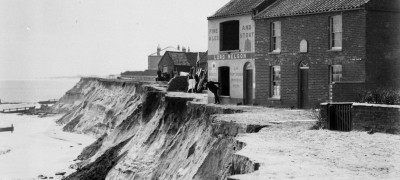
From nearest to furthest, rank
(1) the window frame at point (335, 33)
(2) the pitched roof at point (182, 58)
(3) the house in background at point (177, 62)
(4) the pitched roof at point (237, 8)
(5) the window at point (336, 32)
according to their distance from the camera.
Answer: (1) the window frame at point (335, 33) < (5) the window at point (336, 32) < (4) the pitched roof at point (237, 8) < (3) the house in background at point (177, 62) < (2) the pitched roof at point (182, 58)

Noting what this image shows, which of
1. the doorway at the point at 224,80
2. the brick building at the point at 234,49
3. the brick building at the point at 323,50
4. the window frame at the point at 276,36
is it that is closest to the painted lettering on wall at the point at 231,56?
the brick building at the point at 234,49

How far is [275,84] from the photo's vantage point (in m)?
34.9

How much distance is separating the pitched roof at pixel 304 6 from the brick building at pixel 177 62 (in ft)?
163

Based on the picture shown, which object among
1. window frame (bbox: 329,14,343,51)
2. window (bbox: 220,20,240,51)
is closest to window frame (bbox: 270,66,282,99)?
window (bbox: 220,20,240,51)

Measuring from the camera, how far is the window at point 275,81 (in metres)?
34.5

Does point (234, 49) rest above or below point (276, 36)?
below

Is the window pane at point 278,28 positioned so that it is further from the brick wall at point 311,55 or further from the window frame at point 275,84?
the window frame at point 275,84

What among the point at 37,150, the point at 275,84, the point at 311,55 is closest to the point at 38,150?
the point at 37,150

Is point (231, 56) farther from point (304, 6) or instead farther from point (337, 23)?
point (337, 23)

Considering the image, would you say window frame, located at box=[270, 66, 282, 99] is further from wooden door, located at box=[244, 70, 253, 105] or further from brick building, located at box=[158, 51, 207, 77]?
brick building, located at box=[158, 51, 207, 77]

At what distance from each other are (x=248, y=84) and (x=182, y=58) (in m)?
50.3

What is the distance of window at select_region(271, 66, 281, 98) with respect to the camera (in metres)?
34.5

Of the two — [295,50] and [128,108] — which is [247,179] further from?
[128,108]

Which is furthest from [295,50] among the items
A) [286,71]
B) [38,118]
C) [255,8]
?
Result: [38,118]
